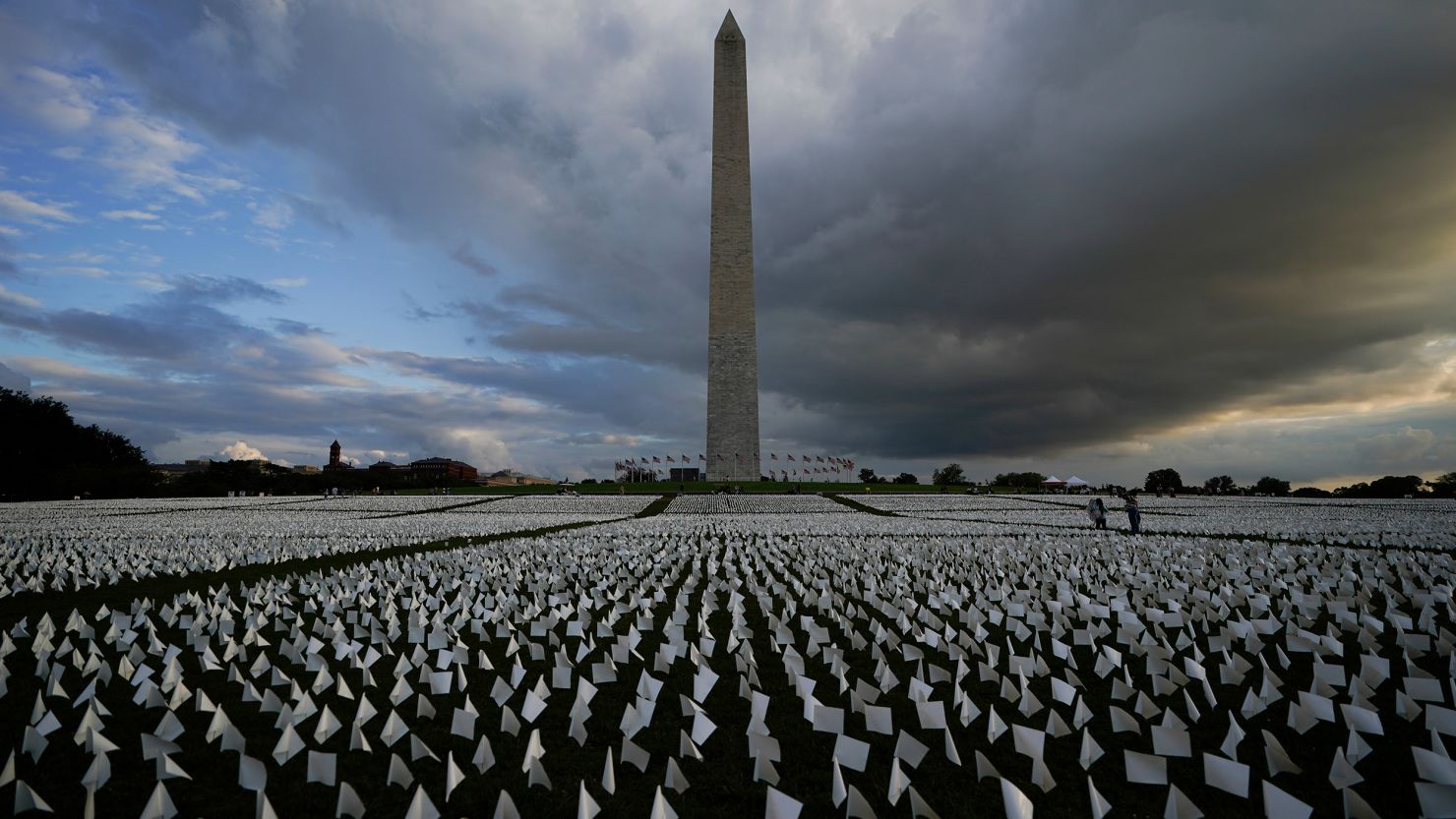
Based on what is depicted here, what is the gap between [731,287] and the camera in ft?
182

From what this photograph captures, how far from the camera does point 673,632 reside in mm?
6793

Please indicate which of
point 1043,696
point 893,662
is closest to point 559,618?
point 893,662

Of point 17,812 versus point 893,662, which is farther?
point 893,662

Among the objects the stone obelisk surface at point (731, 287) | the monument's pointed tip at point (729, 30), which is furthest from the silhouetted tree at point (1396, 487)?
the monument's pointed tip at point (729, 30)

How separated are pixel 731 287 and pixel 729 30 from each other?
20205 millimetres

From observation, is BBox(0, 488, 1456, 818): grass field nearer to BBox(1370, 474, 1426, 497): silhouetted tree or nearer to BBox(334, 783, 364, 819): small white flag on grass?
BBox(334, 783, 364, 819): small white flag on grass

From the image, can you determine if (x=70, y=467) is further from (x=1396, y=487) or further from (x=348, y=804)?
(x=1396, y=487)

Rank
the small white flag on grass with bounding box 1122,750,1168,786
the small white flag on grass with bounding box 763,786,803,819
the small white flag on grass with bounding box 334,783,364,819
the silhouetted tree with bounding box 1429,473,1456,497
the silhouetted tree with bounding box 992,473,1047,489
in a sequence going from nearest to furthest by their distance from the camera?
1. the small white flag on grass with bounding box 763,786,803,819
2. the small white flag on grass with bounding box 334,783,364,819
3. the small white flag on grass with bounding box 1122,750,1168,786
4. the silhouetted tree with bounding box 1429,473,1456,497
5. the silhouetted tree with bounding box 992,473,1047,489

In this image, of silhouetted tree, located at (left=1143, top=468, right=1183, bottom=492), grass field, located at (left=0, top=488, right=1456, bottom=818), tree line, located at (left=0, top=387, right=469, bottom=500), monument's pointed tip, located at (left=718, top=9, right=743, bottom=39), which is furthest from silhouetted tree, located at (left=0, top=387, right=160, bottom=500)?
silhouetted tree, located at (left=1143, top=468, right=1183, bottom=492)

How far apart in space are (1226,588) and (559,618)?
27.0 ft

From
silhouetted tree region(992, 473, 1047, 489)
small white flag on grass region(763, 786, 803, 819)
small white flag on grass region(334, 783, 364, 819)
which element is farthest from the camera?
silhouetted tree region(992, 473, 1047, 489)

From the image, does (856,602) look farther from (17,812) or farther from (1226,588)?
(17,812)

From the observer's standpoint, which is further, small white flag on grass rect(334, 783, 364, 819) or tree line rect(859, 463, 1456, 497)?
tree line rect(859, 463, 1456, 497)

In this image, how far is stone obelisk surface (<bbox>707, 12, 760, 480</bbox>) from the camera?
54.0 metres
